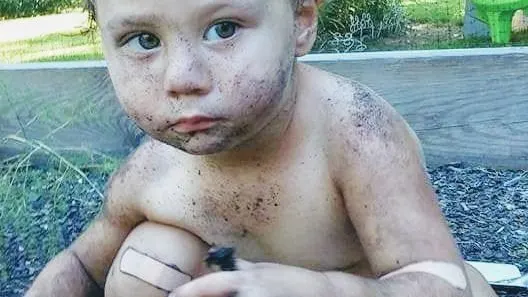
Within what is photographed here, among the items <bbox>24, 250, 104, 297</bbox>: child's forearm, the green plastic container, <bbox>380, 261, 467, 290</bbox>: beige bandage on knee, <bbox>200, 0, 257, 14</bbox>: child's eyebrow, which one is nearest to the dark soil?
<bbox>24, 250, 104, 297</bbox>: child's forearm

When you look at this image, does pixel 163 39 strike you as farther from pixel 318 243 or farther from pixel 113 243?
pixel 113 243

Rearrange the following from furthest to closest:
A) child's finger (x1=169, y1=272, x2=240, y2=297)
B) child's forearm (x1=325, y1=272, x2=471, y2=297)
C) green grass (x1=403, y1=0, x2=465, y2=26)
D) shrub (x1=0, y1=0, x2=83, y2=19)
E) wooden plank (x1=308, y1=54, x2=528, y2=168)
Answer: shrub (x1=0, y1=0, x2=83, y2=19), green grass (x1=403, y1=0, x2=465, y2=26), wooden plank (x1=308, y1=54, x2=528, y2=168), child's forearm (x1=325, y1=272, x2=471, y2=297), child's finger (x1=169, y1=272, x2=240, y2=297)

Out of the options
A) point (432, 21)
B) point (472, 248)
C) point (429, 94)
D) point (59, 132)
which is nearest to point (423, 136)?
point (429, 94)

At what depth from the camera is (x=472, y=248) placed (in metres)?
2.08

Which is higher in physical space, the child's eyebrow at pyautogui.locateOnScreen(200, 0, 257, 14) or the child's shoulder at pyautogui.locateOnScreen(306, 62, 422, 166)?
the child's eyebrow at pyautogui.locateOnScreen(200, 0, 257, 14)

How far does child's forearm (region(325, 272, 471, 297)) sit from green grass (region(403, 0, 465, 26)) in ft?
11.8

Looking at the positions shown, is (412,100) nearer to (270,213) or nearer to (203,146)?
(270,213)

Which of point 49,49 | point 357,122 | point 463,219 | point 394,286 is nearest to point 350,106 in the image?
point 357,122

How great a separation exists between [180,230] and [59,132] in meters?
1.07

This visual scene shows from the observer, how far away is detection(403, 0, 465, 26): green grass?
4750 millimetres

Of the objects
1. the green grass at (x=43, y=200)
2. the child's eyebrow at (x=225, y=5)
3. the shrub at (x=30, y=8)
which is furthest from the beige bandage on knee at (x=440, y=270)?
the shrub at (x=30, y=8)

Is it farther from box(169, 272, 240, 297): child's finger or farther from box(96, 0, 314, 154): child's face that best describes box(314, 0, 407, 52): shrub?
box(169, 272, 240, 297): child's finger

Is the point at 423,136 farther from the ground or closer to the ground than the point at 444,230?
closer to the ground

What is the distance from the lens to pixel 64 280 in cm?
147
